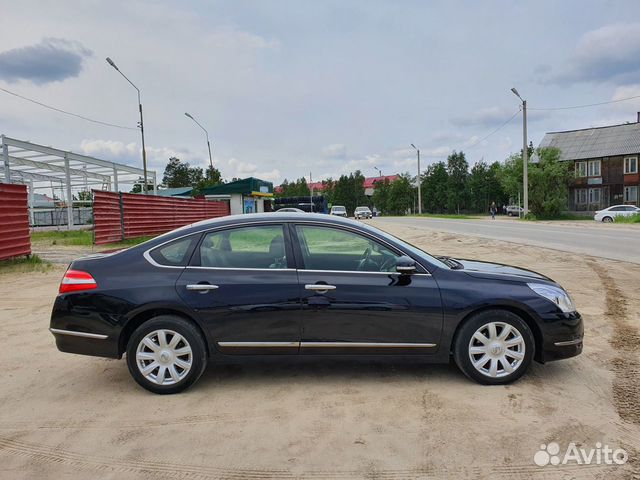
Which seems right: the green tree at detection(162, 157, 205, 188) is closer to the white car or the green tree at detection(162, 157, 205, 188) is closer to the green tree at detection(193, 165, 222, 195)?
the green tree at detection(193, 165, 222, 195)

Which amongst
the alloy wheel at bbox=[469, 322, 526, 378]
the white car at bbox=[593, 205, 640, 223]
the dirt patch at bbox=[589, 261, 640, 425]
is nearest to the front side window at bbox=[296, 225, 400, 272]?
the alloy wheel at bbox=[469, 322, 526, 378]

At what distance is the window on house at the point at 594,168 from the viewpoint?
171 ft

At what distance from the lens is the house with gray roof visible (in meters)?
50.3

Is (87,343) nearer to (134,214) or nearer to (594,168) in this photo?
(134,214)

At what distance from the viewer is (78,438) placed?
3.29 meters

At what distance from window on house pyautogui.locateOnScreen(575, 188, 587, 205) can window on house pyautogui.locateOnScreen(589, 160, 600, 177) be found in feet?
7.51

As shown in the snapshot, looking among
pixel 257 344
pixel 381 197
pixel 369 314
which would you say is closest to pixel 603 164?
pixel 381 197

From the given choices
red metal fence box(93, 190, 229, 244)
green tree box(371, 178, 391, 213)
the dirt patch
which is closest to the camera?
the dirt patch

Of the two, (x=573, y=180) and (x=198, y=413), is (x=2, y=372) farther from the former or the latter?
(x=573, y=180)

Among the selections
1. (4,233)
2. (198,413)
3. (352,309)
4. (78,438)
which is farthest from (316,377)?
(4,233)

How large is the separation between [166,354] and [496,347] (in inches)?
109

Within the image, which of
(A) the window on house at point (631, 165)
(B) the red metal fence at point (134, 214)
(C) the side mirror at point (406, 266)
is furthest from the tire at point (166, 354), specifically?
(A) the window on house at point (631, 165)

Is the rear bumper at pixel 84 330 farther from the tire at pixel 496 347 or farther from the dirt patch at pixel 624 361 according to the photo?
the dirt patch at pixel 624 361

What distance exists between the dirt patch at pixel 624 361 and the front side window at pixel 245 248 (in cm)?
287
